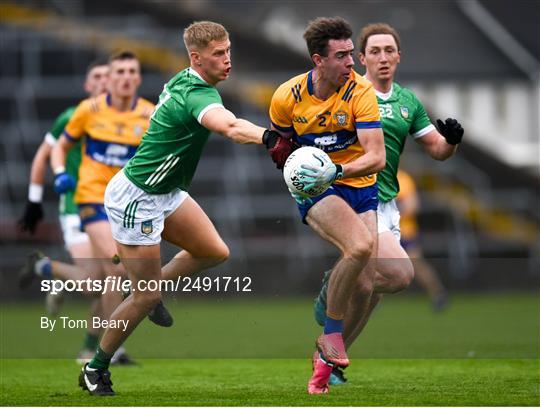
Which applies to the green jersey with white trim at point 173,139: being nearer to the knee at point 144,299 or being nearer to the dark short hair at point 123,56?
the knee at point 144,299

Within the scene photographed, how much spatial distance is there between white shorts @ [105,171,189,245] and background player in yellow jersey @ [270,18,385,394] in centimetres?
96

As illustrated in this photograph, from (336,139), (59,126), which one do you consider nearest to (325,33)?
(336,139)

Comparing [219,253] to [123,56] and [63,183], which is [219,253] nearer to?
[63,183]

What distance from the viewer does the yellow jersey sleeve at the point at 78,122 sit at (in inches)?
445

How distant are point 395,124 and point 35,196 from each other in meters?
4.14

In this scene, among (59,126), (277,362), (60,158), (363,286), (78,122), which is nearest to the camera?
(363,286)

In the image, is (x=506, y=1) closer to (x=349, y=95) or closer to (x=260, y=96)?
(x=260, y=96)

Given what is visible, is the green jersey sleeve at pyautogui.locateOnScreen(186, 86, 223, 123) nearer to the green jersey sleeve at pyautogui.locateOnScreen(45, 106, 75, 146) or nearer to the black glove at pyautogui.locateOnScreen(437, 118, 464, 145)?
the black glove at pyautogui.locateOnScreen(437, 118, 464, 145)

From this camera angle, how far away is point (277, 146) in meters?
7.68

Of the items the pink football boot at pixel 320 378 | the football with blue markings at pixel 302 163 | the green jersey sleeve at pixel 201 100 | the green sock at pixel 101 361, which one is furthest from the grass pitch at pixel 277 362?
the green jersey sleeve at pixel 201 100

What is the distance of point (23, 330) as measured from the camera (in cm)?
1498

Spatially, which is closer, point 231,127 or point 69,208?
point 231,127

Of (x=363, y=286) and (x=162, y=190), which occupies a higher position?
(x=162, y=190)

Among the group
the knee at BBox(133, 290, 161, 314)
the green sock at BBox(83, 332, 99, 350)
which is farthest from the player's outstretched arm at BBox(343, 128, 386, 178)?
the green sock at BBox(83, 332, 99, 350)
